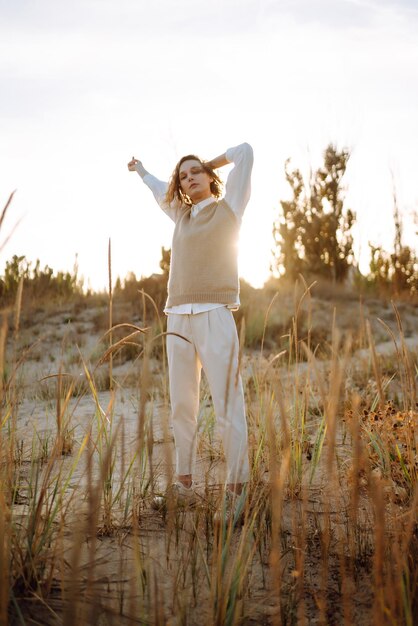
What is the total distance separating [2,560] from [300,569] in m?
0.60

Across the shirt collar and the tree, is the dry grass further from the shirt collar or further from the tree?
the tree

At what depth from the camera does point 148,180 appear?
2908mm

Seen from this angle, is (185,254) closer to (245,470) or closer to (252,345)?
(245,470)

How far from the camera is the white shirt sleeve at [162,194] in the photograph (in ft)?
8.75

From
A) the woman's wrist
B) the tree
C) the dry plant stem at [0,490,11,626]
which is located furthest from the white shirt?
the tree

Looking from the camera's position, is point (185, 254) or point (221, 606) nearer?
point (221, 606)

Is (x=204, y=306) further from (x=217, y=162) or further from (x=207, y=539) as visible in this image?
(x=207, y=539)

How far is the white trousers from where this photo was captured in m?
2.20

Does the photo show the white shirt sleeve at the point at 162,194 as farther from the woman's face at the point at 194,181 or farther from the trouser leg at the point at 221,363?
the trouser leg at the point at 221,363

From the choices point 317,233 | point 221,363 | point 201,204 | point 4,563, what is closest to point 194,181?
point 201,204

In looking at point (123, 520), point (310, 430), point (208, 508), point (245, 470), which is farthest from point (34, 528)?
point (310, 430)

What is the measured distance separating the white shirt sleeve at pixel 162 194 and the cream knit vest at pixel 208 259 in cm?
24

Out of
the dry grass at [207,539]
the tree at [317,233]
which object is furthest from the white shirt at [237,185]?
the tree at [317,233]

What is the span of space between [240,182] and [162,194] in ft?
1.67
